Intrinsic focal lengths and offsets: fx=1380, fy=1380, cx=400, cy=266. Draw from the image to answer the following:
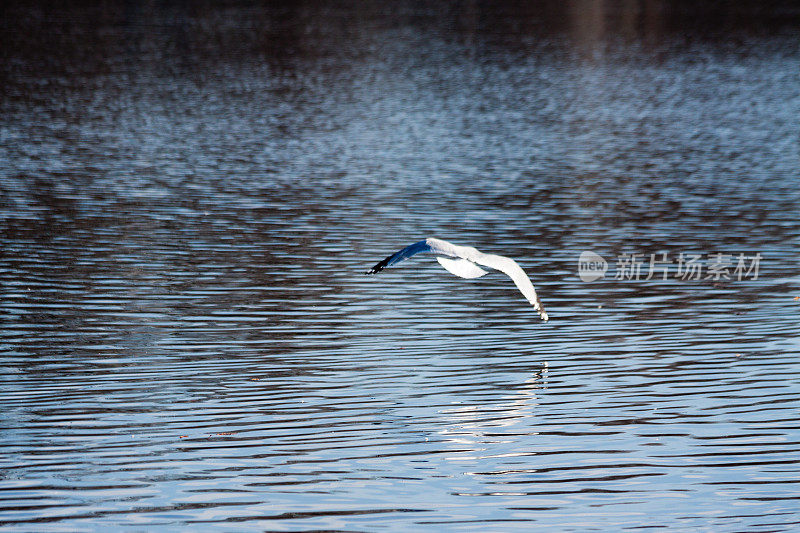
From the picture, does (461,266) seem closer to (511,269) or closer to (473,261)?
(473,261)

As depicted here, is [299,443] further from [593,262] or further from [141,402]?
[593,262]

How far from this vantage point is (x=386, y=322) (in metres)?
16.3

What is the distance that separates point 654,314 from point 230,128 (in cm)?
2322

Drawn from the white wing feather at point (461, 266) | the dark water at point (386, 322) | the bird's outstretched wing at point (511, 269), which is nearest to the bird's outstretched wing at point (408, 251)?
the white wing feather at point (461, 266)

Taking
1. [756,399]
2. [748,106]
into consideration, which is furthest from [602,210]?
[748,106]

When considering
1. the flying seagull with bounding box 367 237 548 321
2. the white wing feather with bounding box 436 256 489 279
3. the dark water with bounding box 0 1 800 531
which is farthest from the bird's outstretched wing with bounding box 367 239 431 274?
the dark water with bounding box 0 1 800 531

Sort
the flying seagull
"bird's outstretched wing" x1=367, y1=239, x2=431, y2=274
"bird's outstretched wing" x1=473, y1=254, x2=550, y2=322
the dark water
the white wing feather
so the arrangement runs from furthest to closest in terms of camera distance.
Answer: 1. the white wing feather
2. "bird's outstretched wing" x1=473, y1=254, x2=550, y2=322
3. the flying seagull
4. "bird's outstretched wing" x1=367, y1=239, x2=431, y2=274
5. the dark water

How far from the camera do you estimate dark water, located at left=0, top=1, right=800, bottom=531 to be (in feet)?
34.6

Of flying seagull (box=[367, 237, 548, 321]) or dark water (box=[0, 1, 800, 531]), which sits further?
flying seagull (box=[367, 237, 548, 321])

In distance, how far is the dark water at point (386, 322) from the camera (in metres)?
10.6

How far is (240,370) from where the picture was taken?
1391 cm

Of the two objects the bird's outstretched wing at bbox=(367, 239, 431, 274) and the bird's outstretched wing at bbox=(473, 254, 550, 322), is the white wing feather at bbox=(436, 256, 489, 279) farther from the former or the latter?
the bird's outstretched wing at bbox=(367, 239, 431, 274)

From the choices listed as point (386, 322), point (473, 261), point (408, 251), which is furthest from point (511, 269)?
point (386, 322)

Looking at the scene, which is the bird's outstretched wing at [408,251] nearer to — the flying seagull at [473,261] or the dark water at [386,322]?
the flying seagull at [473,261]
